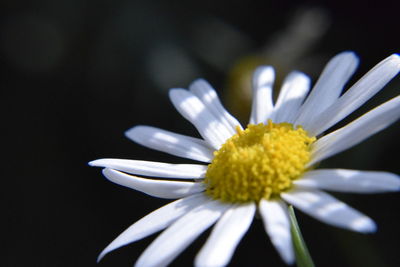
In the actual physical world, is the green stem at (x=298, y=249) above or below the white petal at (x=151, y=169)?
below

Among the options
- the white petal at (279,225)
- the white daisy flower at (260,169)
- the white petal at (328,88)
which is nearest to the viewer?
the white petal at (279,225)

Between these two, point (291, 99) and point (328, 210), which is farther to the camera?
point (291, 99)

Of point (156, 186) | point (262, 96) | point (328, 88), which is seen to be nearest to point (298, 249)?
point (156, 186)

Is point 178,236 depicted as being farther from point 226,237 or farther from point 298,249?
point 298,249

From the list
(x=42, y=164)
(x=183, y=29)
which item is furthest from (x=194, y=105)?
(x=42, y=164)

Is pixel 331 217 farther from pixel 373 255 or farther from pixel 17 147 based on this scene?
pixel 17 147

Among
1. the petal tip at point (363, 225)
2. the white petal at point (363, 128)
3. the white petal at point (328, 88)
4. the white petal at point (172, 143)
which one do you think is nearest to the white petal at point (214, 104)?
the white petal at point (172, 143)

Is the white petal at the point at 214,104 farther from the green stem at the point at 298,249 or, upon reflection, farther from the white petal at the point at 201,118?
the green stem at the point at 298,249

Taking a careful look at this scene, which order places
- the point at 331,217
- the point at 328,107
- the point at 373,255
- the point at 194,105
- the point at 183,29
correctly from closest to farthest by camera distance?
1. the point at 331,217
2. the point at 328,107
3. the point at 194,105
4. the point at 373,255
5. the point at 183,29
